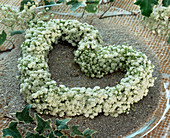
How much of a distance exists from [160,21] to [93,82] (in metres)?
0.72

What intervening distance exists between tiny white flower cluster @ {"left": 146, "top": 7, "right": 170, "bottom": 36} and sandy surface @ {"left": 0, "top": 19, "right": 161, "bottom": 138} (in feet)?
0.63

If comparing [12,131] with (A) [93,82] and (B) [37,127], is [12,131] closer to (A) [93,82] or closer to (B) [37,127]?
(B) [37,127]

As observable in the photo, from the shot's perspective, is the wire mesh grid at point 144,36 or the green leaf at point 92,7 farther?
the green leaf at point 92,7

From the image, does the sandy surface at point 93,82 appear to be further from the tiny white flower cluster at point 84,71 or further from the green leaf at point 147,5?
the green leaf at point 147,5

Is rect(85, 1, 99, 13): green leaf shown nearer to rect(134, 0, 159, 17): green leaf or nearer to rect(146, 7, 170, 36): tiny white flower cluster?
rect(146, 7, 170, 36): tiny white flower cluster

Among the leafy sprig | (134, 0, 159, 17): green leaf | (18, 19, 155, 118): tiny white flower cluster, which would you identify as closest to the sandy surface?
(18, 19, 155, 118): tiny white flower cluster

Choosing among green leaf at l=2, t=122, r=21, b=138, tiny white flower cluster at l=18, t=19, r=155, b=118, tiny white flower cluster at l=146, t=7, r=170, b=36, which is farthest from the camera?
tiny white flower cluster at l=146, t=7, r=170, b=36

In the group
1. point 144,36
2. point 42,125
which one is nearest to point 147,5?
point 42,125

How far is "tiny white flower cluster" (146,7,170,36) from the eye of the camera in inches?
66.1

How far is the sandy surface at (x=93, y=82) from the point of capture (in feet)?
3.83

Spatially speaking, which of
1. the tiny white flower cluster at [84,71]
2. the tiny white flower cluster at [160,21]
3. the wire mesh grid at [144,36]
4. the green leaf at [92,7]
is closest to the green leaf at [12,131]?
the tiny white flower cluster at [84,71]

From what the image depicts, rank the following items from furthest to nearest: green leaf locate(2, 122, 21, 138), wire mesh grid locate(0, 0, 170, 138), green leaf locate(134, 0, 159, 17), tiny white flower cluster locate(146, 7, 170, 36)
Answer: tiny white flower cluster locate(146, 7, 170, 36) < wire mesh grid locate(0, 0, 170, 138) < green leaf locate(2, 122, 21, 138) < green leaf locate(134, 0, 159, 17)

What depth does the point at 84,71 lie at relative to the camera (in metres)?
1.38

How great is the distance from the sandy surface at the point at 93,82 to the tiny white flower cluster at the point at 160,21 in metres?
0.19
